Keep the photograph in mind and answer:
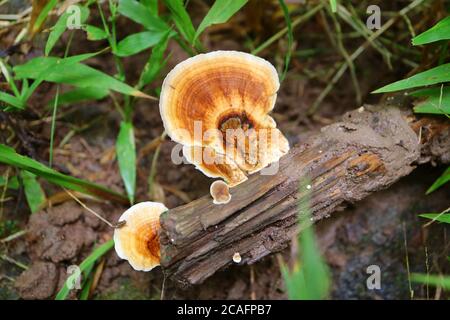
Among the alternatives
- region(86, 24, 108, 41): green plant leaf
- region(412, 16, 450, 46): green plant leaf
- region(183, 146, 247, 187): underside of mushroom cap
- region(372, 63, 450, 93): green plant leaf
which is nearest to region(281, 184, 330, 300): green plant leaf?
region(183, 146, 247, 187): underside of mushroom cap

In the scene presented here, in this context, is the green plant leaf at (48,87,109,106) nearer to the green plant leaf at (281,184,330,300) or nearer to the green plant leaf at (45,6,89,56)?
the green plant leaf at (45,6,89,56)

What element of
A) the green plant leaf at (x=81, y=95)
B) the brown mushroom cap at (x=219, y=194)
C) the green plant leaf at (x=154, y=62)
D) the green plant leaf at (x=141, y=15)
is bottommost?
the brown mushroom cap at (x=219, y=194)

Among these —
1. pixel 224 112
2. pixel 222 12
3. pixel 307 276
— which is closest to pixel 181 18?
pixel 222 12

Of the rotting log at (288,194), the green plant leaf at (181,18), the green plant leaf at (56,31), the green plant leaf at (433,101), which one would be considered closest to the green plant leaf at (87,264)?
the rotting log at (288,194)

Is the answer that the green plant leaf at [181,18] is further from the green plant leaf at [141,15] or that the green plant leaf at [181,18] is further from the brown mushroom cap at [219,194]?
the brown mushroom cap at [219,194]

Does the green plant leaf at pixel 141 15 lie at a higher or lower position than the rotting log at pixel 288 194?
higher

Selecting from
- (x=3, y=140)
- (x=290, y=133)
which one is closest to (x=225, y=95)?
(x=290, y=133)

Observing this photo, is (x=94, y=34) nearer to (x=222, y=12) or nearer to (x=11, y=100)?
(x=11, y=100)
